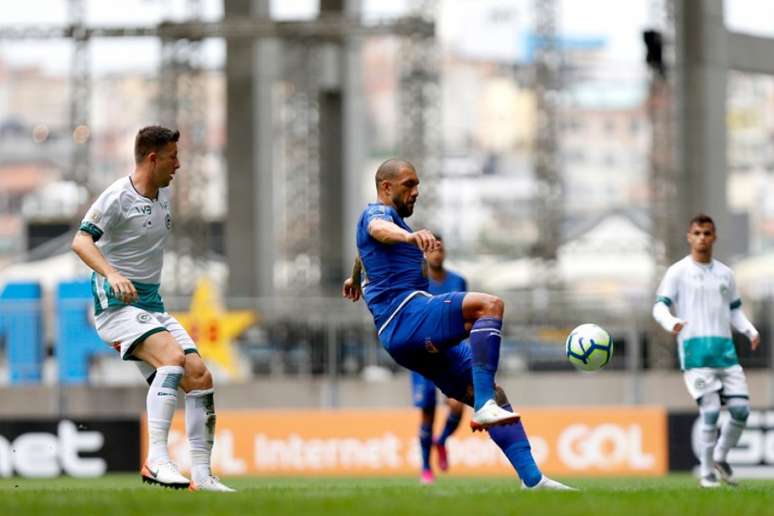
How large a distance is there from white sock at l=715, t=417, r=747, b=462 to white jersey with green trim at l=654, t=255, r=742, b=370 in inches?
20.0

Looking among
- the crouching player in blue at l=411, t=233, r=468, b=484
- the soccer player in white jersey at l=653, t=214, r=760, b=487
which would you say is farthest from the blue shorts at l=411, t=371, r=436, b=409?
the soccer player in white jersey at l=653, t=214, r=760, b=487

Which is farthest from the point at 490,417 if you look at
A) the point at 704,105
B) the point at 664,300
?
the point at 704,105

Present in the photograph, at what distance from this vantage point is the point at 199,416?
1148 centimetres

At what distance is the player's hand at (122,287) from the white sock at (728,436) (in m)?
6.13

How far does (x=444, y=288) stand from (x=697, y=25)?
58.1ft

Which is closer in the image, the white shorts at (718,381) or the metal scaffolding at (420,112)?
the white shorts at (718,381)

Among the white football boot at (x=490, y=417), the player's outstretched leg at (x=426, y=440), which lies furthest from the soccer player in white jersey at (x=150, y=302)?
the player's outstretched leg at (x=426, y=440)

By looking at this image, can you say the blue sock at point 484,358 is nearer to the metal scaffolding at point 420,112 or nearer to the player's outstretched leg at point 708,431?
the player's outstretched leg at point 708,431

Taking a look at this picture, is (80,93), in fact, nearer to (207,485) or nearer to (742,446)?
(742,446)

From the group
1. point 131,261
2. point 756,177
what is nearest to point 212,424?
point 131,261

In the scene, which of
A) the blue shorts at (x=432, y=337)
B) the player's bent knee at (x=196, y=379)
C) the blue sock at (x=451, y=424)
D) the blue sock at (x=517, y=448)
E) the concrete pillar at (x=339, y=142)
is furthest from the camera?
the concrete pillar at (x=339, y=142)

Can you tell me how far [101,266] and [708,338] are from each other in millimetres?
5893

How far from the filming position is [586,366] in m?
11.9

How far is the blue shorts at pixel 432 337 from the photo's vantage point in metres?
10.8
